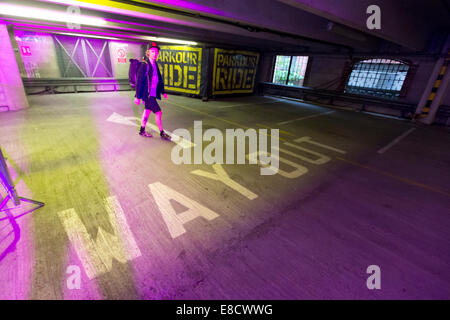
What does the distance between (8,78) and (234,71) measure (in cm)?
1003

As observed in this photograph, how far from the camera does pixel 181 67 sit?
12258 millimetres

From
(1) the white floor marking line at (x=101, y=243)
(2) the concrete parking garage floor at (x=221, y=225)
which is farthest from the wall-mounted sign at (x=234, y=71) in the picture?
(1) the white floor marking line at (x=101, y=243)

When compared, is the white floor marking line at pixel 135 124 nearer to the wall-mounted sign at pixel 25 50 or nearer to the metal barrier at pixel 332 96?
the wall-mounted sign at pixel 25 50

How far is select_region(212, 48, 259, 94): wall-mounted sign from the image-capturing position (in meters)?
11.8

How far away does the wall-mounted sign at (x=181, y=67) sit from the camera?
38.2ft

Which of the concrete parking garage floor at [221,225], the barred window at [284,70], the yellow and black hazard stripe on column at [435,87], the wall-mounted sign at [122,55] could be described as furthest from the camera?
the barred window at [284,70]

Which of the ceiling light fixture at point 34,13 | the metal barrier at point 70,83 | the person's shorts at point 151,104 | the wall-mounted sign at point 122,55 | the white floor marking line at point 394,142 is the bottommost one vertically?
the white floor marking line at point 394,142

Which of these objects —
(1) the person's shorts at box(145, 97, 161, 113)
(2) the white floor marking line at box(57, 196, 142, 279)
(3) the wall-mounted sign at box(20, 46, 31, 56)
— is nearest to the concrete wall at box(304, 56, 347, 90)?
(1) the person's shorts at box(145, 97, 161, 113)

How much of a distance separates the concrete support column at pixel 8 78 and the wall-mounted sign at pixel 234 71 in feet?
26.5

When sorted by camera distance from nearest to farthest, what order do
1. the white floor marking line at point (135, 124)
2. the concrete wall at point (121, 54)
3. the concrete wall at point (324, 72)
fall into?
the white floor marking line at point (135, 124)
the concrete wall at point (324, 72)
the concrete wall at point (121, 54)

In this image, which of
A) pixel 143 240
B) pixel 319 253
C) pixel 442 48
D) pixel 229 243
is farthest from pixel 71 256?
pixel 442 48

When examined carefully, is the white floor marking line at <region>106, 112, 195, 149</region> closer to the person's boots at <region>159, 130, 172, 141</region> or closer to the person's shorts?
the person's boots at <region>159, 130, 172, 141</region>

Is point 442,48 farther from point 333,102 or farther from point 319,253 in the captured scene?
point 319,253
